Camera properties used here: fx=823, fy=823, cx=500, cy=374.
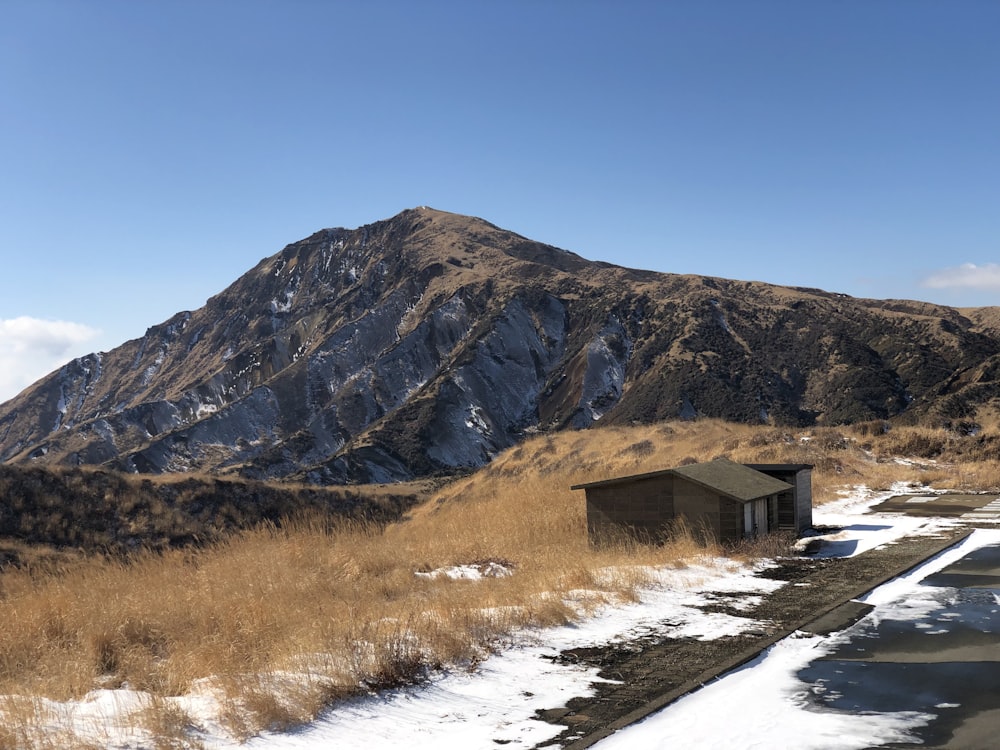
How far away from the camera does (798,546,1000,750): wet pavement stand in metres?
6.59

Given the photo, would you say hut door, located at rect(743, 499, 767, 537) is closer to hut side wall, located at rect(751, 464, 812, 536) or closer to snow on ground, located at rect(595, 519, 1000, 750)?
hut side wall, located at rect(751, 464, 812, 536)

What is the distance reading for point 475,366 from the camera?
105m

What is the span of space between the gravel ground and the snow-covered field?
5.7 inches

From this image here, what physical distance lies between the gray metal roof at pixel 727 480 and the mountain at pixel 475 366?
41496mm

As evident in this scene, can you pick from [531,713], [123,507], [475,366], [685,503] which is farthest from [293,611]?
[475,366]

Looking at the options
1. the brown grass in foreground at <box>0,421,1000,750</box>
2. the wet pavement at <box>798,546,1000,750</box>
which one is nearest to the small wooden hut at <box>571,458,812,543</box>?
the brown grass in foreground at <box>0,421,1000,750</box>

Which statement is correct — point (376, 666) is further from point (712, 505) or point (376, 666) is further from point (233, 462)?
point (233, 462)

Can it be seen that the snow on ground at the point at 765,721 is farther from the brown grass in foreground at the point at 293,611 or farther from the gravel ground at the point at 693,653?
the brown grass in foreground at the point at 293,611

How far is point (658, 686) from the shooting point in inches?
301

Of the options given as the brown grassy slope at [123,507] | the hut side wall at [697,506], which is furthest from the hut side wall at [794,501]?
the brown grassy slope at [123,507]

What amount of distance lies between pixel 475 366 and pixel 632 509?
8978 cm

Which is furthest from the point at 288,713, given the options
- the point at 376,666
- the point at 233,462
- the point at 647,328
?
the point at 647,328

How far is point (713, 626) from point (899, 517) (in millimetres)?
12198

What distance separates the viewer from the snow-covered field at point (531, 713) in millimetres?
6227
